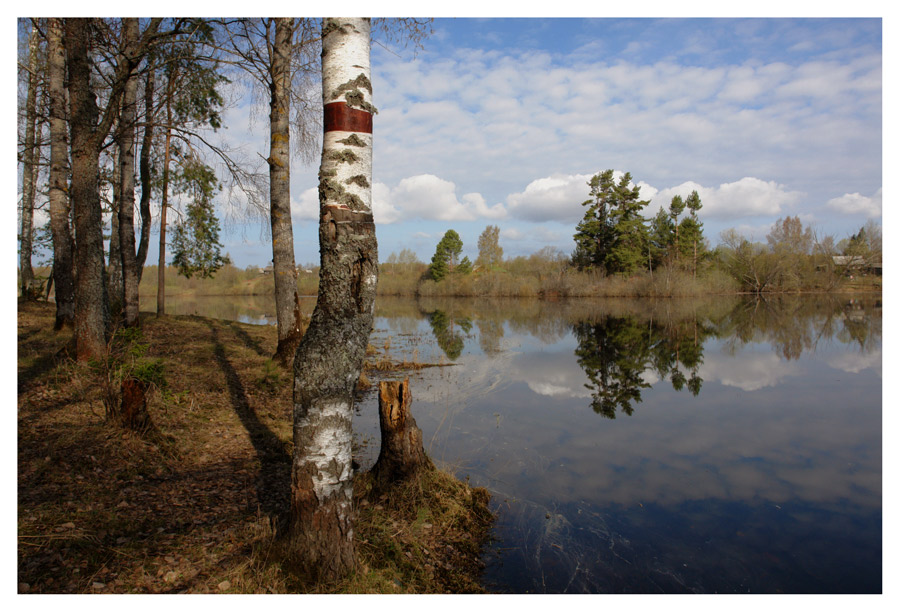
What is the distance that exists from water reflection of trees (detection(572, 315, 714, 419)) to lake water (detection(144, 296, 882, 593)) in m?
0.08

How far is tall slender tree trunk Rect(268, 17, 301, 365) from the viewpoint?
884 centimetres

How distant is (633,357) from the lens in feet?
48.9

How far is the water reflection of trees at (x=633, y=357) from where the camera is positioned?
10625 millimetres

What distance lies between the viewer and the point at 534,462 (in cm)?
655

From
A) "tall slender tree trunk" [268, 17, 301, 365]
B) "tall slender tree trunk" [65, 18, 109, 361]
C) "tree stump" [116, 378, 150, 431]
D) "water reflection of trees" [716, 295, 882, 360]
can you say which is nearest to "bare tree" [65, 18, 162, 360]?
"tall slender tree trunk" [65, 18, 109, 361]

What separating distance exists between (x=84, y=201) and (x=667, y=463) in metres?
9.49

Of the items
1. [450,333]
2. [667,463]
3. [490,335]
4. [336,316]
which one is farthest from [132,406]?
[450,333]

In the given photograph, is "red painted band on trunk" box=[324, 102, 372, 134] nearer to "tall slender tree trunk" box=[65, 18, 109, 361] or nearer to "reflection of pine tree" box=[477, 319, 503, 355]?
"tall slender tree trunk" box=[65, 18, 109, 361]

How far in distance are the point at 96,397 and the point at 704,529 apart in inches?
284

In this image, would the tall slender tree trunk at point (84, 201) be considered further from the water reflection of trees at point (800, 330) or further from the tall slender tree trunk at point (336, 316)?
the water reflection of trees at point (800, 330)

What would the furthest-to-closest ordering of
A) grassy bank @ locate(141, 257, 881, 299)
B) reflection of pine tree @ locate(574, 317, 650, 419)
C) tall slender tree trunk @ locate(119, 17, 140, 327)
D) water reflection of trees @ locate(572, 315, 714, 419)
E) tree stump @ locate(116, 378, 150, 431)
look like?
1. grassy bank @ locate(141, 257, 881, 299)
2. tall slender tree trunk @ locate(119, 17, 140, 327)
3. water reflection of trees @ locate(572, 315, 714, 419)
4. reflection of pine tree @ locate(574, 317, 650, 419)
5. tree stump @ locate(116, 378, 150, 431)

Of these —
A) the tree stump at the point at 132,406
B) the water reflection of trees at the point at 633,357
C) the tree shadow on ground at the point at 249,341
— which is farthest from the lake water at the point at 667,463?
A: the tree shadow on ground at the point at 249,341

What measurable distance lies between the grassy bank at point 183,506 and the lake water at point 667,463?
693 millimetres

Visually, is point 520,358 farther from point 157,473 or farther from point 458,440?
point 157,473
